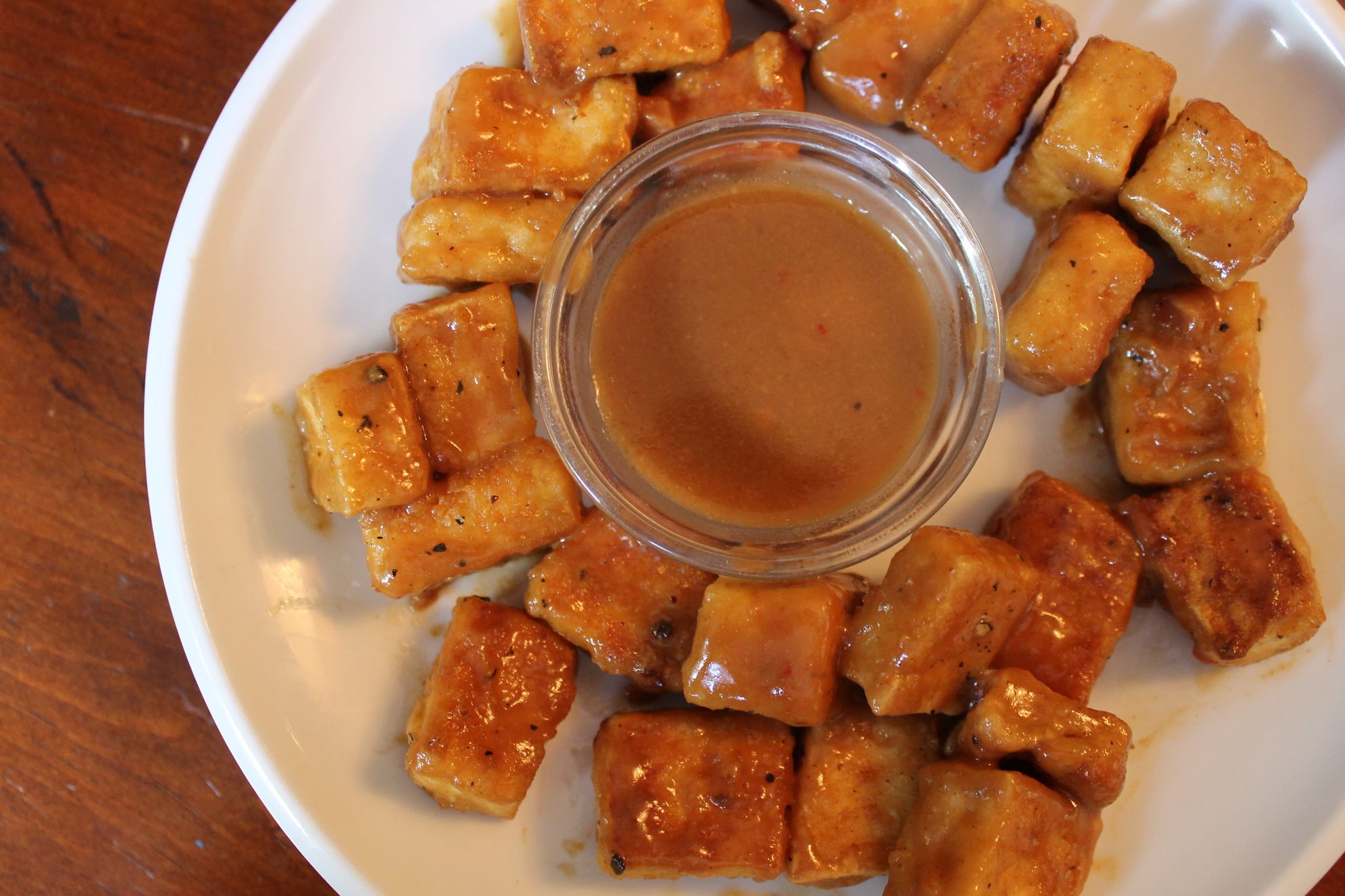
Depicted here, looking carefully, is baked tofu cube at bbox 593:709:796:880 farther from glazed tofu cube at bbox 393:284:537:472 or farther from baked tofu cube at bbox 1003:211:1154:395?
baked tofu cube at bbox 1003:211:1154:395

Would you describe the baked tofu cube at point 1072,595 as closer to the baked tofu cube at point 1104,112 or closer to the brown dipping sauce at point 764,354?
the brown dipping sauce at point 764,354

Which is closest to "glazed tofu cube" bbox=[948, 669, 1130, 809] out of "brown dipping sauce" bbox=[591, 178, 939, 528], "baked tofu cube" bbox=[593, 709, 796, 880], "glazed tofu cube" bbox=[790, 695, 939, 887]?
"glazed tofu cube" bbox=[790, 695, 939, 887]

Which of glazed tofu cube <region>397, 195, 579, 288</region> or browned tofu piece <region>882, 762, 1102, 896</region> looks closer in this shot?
browned tofu piece <region>882, 762, 1102, 896</region>

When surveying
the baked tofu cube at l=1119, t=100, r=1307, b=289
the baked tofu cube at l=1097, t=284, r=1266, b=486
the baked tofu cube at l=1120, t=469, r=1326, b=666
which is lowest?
the baked tofu cube at l=1120, t=469, r=1326, b=666

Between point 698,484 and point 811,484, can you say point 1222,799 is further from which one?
point 698,484

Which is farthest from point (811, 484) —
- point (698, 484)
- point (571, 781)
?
point (571, 781)

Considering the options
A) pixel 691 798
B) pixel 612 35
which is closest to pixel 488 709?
pixel 691 798
